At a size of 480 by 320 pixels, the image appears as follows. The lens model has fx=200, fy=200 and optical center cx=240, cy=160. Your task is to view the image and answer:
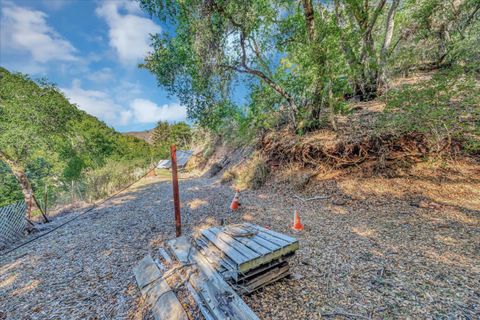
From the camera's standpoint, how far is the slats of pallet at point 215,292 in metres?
1.59

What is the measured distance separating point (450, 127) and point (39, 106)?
18.9m

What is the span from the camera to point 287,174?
6.69m

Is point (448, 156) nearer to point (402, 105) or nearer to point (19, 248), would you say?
Result: point (402, 105)

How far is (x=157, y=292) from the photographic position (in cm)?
205

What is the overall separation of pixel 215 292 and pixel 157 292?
70 centimetres

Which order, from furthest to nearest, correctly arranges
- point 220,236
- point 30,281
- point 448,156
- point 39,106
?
point 39,106 → point 448,156 → point 30,281 → point 220,236

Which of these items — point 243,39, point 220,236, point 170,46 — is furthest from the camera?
point 243,39

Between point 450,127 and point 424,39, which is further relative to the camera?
point 424,39

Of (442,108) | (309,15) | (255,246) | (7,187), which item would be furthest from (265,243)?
(7,187)

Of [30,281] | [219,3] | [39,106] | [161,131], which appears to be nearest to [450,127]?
[219,3]

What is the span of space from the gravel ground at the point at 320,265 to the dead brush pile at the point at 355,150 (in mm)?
1245

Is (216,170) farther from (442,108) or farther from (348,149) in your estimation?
(442,108)

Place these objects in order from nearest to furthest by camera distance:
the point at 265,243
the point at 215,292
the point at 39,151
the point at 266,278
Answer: the point at 215,292 < the point at 266,278 < the point at 265,243 < the point at 39,151

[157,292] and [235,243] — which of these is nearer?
[157,292]
